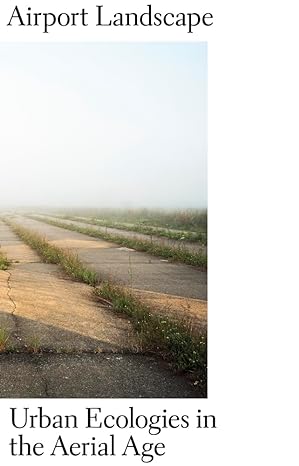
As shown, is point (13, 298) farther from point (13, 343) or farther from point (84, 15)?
point (84, 15)

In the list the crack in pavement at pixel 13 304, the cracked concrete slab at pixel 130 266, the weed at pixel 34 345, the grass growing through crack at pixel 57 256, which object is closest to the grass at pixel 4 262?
the crack in pavement at pixel 13 304

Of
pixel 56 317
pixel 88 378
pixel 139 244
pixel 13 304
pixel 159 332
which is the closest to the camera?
pixel 88 378

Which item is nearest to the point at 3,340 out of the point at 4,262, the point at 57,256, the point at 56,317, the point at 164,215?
the point at 56,317

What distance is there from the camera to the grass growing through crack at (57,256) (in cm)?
494

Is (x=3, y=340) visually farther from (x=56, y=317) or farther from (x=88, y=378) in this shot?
(x=88, y=378)

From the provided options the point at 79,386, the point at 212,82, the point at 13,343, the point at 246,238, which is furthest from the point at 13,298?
the point at 212,82

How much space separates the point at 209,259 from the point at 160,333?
838 mm

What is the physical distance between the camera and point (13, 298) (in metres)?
4.02

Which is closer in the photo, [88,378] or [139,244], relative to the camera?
[88,378]

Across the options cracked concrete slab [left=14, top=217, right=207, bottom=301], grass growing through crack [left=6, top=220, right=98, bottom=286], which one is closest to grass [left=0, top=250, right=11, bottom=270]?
grass growing through crack [left=6, top=220, right=98, bottom=286]

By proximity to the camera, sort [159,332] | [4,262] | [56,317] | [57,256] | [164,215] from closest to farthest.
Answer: [159,332] → [56,317] → [164,215] → [4,262] → [57,256]

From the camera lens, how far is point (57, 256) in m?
5.73

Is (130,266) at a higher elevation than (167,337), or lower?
higher

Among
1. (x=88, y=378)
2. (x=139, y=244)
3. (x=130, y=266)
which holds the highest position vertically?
(x=139, y=244)
